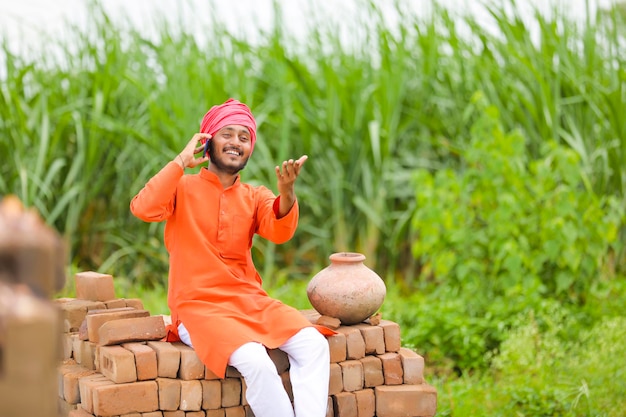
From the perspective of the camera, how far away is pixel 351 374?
3.42 metres

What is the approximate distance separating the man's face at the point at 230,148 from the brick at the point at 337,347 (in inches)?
30.4

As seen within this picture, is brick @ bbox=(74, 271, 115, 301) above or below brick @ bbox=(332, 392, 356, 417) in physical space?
above

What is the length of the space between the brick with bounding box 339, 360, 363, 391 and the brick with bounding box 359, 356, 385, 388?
0.03 m

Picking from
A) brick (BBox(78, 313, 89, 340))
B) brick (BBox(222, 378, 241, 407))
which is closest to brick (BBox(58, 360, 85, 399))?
brick (BBox(78, 313, 89, 340))

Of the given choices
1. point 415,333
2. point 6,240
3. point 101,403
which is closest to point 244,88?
point 415,333

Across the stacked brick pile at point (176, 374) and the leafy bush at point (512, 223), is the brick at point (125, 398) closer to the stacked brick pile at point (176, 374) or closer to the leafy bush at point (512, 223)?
the stacked brick pile at point (176, 374)

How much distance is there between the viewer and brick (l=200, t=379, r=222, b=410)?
320cm

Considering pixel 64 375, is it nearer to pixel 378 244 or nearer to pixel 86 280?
pixel 86 280

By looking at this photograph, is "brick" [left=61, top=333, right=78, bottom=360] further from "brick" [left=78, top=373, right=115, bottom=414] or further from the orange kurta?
the orange kurta

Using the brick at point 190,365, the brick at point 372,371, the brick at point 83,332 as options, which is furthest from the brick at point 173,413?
the brick at point 372,371

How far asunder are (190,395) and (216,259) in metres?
0.52

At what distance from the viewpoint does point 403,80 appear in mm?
6574

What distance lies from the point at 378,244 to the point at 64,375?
137 inches

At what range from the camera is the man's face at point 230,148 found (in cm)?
335
